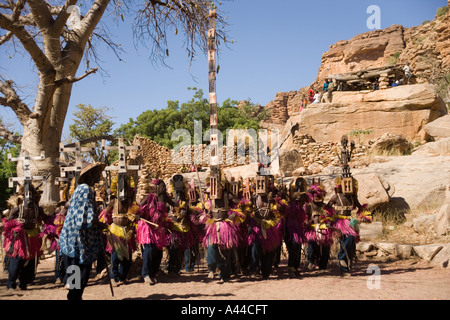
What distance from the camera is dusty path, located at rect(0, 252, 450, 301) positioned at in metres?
5.30

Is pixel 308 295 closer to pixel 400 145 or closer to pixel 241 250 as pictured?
pixel 241 250

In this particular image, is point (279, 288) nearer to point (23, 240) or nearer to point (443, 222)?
point (23, 240)

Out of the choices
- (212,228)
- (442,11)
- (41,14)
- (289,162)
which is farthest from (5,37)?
(442,11)

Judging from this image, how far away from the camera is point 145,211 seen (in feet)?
21.4

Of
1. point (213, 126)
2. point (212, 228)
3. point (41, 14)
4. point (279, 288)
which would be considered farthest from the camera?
point (41, 14)

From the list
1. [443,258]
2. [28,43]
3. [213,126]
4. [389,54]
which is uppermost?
[389,54]

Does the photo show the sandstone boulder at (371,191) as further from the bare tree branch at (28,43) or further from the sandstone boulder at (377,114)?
the sandstone boulder at (377,114)

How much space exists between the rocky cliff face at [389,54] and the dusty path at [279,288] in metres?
29.3

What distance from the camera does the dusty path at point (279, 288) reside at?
5.30 m

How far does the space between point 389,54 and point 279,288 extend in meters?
46.8

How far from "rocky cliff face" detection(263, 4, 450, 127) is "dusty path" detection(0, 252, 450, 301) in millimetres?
29316

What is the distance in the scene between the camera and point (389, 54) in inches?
1801

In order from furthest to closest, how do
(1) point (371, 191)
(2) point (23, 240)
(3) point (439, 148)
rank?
(3) point (439, 148) → (1) point (371, 191) → (2) point (23, 240)

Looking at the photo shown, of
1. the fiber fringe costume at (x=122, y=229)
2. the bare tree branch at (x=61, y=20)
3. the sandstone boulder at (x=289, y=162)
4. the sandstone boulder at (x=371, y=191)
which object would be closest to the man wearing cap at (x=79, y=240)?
the fiber fringe costume at (x=122, y=229)
